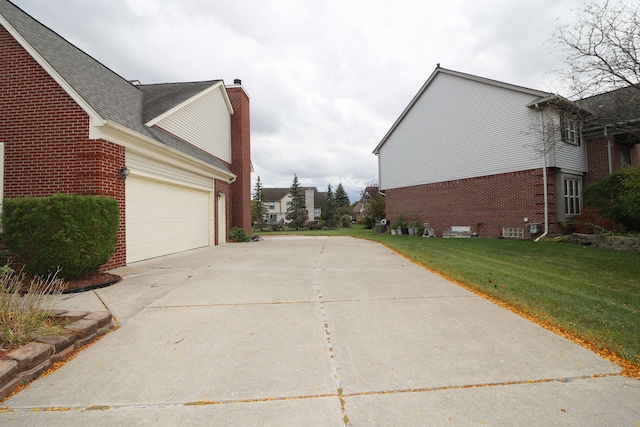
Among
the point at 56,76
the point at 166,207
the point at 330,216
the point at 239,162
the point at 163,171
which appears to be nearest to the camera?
the point at 56,76

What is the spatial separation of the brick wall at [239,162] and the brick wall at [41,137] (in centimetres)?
926

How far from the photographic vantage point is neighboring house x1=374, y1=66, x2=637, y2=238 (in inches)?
527

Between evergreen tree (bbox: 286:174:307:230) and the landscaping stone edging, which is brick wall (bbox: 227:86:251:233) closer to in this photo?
the landscaping stone edging

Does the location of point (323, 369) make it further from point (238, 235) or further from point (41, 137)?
point (238, 235)

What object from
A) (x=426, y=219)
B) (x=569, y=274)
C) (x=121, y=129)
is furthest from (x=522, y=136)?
(x=121, y=129)

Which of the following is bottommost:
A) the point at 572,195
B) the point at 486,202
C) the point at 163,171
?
the point at 486,202

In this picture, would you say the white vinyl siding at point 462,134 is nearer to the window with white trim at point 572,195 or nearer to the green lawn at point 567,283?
the window with white trim at point 572,195

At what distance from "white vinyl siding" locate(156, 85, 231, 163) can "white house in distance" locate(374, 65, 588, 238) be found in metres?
11.3

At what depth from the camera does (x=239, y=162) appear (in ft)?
54.1

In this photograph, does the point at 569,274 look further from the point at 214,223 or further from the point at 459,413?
the point at 214,223

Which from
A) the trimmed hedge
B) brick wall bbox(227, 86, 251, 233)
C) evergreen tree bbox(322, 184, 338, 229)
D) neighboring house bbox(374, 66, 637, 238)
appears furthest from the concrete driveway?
evergreen tree bbox(322, 184, 338, 229)

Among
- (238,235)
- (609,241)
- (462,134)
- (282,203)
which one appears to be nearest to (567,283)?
(609,241)

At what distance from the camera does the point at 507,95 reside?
566 inches

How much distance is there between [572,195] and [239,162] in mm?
16509
